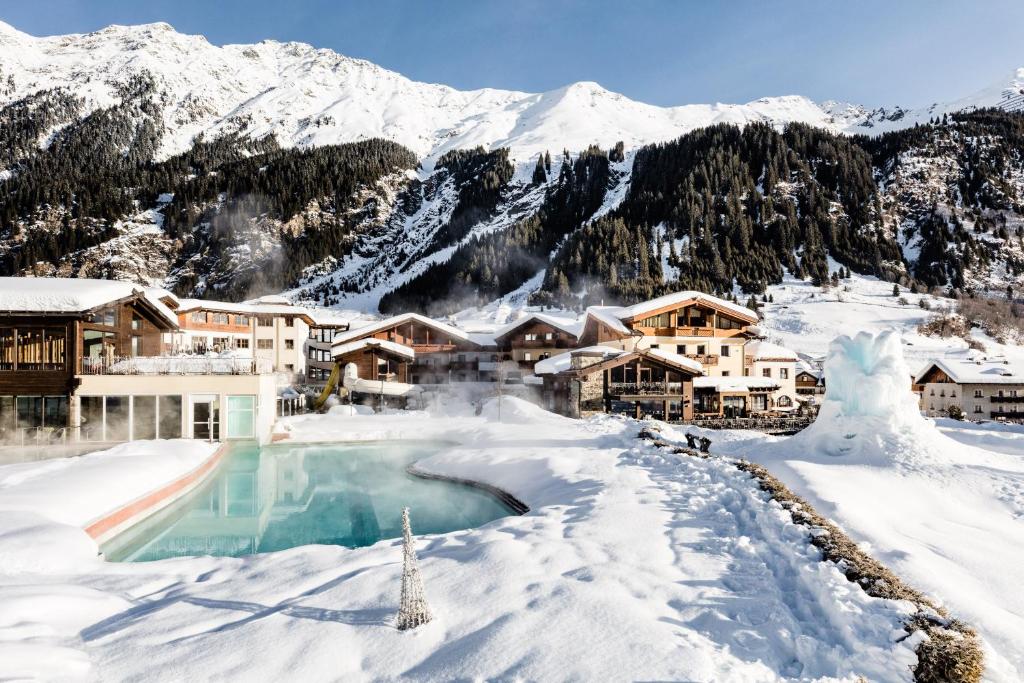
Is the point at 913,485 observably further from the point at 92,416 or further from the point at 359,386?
the point at 359,386

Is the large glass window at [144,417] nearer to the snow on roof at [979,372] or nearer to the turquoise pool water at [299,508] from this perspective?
the turquoise pool water at [299,508]

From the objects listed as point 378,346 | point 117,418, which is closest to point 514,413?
point 378,346

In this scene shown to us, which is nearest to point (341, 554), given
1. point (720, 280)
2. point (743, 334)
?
point (743, 334)

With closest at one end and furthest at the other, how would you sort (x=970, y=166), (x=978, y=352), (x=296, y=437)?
(x=296, y=437) → (x=978, y=352) → (x=970, y=166)

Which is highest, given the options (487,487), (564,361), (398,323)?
(398,323)

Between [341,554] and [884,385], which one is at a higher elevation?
[884,385]

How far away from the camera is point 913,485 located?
1515 cm

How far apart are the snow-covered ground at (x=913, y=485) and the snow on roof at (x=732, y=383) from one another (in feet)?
25.7

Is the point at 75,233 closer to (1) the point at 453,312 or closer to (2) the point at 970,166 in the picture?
(1) the point at 453,312

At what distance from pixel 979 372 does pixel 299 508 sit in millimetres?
53909

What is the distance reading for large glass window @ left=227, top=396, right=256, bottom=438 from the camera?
76.3 feet

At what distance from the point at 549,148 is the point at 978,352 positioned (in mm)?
159372

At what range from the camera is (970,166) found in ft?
405

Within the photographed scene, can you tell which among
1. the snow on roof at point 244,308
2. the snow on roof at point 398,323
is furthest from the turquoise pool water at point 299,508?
the snow on roof at point 244,308
